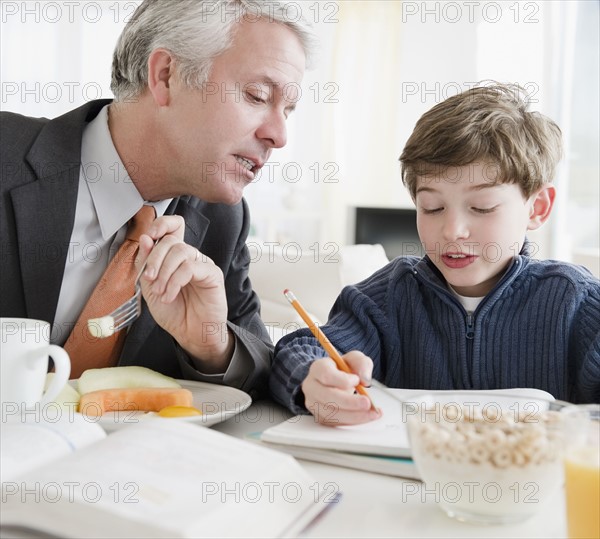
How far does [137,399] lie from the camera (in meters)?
1.02

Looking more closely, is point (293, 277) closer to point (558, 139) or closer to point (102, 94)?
point (558, 139)

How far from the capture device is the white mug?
2.88 ft

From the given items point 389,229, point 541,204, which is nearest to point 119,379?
point 541,204

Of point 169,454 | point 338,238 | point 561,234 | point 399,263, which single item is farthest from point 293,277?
point 338,238

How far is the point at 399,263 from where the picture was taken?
4.79 feet

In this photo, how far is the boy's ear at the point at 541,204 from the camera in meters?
1.36

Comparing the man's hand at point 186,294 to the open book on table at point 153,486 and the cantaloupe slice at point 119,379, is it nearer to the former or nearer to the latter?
the cantaloupe slice at point 119,379

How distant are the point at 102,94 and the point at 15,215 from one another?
4576 millimetres

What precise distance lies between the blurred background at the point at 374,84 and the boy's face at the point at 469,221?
355 centimetres

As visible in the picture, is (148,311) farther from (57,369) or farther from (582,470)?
(582,470)

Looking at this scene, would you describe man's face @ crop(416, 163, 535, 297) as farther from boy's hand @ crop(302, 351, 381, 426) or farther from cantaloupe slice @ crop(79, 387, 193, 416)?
cantaloupe slice @ crop(79, 387, 193, 416)

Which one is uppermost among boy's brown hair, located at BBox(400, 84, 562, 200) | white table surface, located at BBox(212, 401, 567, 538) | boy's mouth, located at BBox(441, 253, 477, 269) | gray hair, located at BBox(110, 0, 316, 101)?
gray hair, located at BBox(110, 0, 316, 101)

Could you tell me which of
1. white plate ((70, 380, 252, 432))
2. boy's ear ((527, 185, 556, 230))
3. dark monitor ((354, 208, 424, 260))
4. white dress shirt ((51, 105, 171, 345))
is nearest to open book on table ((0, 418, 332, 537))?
white plate ((70, 380, 252, 432))

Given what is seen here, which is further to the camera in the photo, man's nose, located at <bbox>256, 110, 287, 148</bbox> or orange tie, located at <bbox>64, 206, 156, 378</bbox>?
man's nose, located at <bbox>256, 110, 287, 148</bbox>
